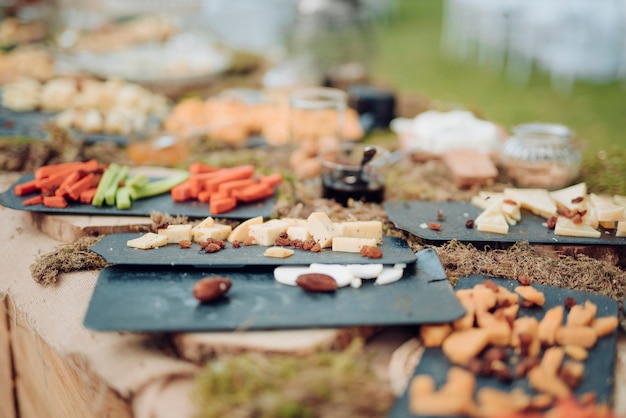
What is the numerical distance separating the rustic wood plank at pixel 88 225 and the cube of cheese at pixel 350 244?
0.83 meters

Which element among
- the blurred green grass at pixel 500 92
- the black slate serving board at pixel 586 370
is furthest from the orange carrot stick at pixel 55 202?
the blurred green grass at pixel 500 92

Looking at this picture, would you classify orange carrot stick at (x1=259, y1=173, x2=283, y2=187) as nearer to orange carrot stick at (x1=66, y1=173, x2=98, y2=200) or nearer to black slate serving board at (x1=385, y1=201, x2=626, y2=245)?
black slate serving board at (x1=385, y1=201, x2=626, y2=245)

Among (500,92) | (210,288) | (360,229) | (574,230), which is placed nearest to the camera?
(210,288)

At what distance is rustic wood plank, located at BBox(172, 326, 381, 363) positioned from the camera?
172 centimetres

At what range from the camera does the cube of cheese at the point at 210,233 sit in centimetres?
224

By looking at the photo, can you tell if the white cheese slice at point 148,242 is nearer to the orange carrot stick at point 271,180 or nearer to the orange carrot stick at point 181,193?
the orange carrot stick at point 181,193

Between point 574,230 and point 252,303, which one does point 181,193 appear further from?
point 574,230

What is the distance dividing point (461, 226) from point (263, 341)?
111 centimetres

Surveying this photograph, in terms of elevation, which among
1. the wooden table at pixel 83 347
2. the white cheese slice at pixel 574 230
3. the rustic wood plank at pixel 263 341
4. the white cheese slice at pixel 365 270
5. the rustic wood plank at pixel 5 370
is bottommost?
→ the rustic wood plank at pixel 5 370

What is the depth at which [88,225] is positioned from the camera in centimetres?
244

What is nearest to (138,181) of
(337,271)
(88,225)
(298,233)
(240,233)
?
(88,225)

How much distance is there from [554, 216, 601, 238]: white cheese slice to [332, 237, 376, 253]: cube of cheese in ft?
2.64

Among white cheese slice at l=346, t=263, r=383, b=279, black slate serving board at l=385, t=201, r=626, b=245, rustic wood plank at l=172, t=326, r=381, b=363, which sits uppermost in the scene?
white cheese slice at l=346, t=263, r=383, b=279

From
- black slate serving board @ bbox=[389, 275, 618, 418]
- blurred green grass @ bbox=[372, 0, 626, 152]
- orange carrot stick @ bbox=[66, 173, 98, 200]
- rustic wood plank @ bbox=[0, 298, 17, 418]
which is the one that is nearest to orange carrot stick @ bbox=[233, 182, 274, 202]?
orange carrot stick @ bbox=[66, 173, 98, 200]
